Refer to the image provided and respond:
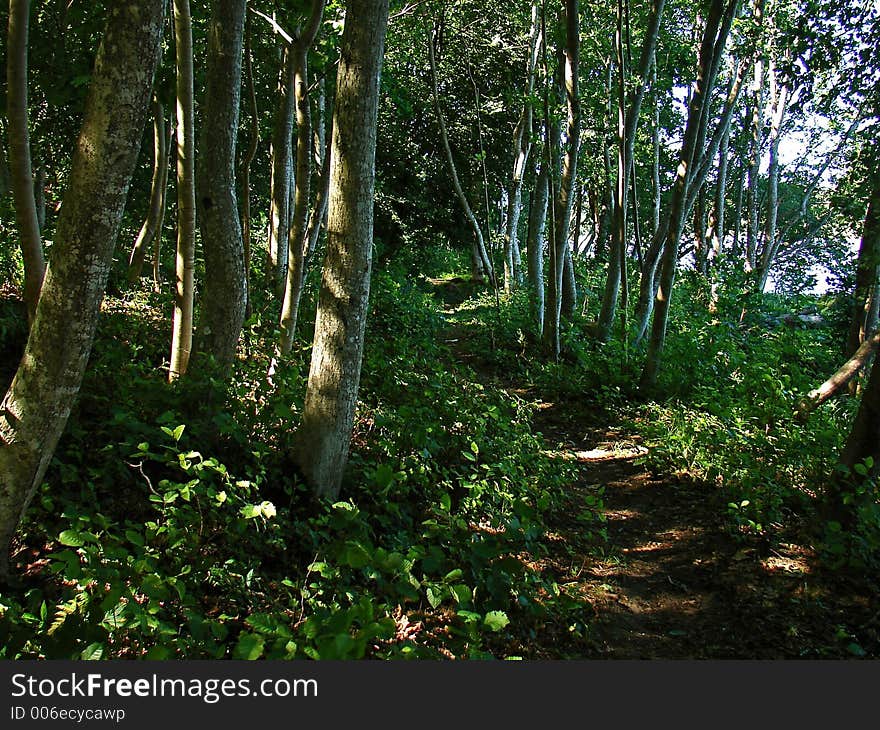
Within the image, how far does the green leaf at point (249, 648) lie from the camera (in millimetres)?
2414

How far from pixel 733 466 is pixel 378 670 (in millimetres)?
4964

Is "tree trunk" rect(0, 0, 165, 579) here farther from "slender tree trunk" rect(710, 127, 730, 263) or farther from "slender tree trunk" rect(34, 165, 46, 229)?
"slender tree trunk" rect(710, 127, 730, 263)

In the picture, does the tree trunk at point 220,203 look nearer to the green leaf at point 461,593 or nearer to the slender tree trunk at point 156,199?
the green leaf at point 461,593

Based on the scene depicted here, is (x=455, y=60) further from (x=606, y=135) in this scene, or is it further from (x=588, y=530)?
(x=588, y=530)

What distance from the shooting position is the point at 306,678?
8.65 ft

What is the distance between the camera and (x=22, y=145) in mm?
3799

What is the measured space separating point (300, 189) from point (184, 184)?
1.14 m

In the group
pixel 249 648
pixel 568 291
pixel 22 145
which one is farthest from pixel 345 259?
pixel 568 291

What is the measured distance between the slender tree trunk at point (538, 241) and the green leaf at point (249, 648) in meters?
10.5

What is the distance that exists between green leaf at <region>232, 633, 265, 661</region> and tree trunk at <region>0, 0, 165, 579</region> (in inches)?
60.0

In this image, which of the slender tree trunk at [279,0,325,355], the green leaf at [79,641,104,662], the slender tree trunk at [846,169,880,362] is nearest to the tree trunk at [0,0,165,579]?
the green leaf at [79,641,104,662]

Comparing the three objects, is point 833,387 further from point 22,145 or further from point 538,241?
point 22,145

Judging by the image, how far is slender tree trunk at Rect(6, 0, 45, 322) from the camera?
145 inches

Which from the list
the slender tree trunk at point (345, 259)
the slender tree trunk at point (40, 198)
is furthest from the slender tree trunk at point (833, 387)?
the slender tree trunk at point (40, 198)
